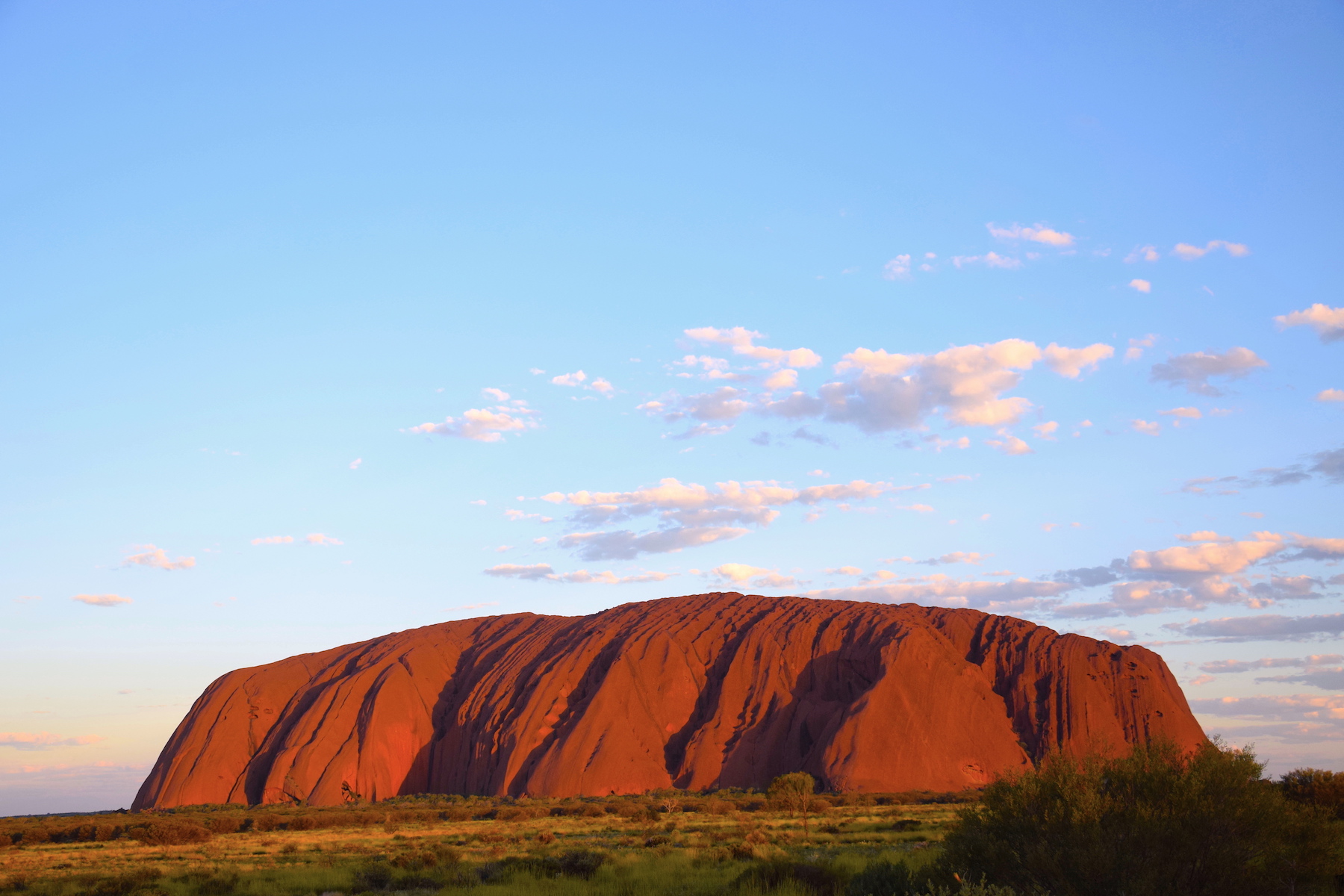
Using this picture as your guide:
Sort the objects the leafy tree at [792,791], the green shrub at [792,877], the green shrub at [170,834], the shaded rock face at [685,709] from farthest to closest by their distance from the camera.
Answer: the shaded rock face at [685,709]
the leafy tree at [792,791]
the green shrub at [170,834]
the green shrub at [792,877]

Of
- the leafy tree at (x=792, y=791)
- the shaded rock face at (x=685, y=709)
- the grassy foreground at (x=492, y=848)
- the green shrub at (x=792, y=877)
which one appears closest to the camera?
the green shrub at (x=792, y=877)

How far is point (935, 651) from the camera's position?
71.8 m

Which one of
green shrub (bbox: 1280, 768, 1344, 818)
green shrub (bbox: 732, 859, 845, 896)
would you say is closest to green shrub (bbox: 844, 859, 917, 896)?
green shrub (bbox: 732, 859, 845, 896)

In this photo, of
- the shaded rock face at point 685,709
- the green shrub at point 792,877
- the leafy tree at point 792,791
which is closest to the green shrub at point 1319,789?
the green shrub at point 792,877

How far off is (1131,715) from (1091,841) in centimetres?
6998

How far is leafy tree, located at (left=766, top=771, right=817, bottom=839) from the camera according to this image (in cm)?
4091

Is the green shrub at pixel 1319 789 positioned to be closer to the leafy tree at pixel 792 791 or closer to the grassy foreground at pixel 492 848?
the grassy foreground at pixel 492 848

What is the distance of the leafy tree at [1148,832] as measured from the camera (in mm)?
12109

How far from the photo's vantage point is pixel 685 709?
74250 mm

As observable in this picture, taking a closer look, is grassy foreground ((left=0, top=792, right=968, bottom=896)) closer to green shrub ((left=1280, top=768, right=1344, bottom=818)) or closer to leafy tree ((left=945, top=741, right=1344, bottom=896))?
leafy tree ((left=945, top=741, right=1344, bottom=896))

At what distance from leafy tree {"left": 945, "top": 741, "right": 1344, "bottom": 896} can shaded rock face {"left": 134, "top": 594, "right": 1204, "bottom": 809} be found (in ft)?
164

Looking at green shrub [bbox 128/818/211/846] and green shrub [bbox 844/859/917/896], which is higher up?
green shrub [bbox 844/859/917/896]

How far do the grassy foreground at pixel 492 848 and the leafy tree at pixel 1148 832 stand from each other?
12.0 feet

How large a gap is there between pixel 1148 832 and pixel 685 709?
211ft
